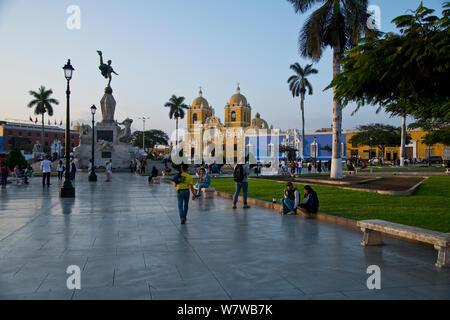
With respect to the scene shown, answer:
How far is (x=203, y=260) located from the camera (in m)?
5.35

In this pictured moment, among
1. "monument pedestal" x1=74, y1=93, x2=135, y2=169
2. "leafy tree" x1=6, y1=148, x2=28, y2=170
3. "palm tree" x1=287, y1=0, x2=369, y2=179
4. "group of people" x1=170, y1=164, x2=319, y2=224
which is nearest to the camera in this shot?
"group of people" x1=170, y1=164, x2=319, y2=224

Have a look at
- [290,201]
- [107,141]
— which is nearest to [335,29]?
[290,201]

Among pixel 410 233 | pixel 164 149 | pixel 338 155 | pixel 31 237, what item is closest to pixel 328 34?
pixel 338 155

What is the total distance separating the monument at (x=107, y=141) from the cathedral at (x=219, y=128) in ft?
144

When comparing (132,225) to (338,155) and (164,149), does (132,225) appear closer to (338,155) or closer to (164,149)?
Result: (338,155)

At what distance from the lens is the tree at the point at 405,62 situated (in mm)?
5559

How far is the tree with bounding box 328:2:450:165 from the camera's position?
18.2 ft

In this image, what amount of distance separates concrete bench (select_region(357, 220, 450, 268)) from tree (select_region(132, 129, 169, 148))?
85.5 metres

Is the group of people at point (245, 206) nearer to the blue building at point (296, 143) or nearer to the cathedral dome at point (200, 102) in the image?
the blue building at point (296, 143)

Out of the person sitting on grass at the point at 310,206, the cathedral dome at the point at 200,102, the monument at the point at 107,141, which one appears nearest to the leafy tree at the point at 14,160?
the monument at the point at 107,141

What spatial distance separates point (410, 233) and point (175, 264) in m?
3.41

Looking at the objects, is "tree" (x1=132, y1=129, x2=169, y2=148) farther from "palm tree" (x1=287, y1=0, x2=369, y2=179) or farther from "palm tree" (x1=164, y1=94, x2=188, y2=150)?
"palm tree" (x1=287, y1=0, x2=369, y2=179)

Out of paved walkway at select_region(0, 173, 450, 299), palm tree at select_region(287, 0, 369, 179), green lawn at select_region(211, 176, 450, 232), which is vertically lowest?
paved walkway at select_region(0, 173, 450, 299)

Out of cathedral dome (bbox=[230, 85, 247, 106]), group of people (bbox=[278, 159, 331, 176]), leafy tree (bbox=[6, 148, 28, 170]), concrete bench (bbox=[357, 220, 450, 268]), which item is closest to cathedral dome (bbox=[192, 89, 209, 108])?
cathedral dome (bbox=[230, 85, 247, 106])
